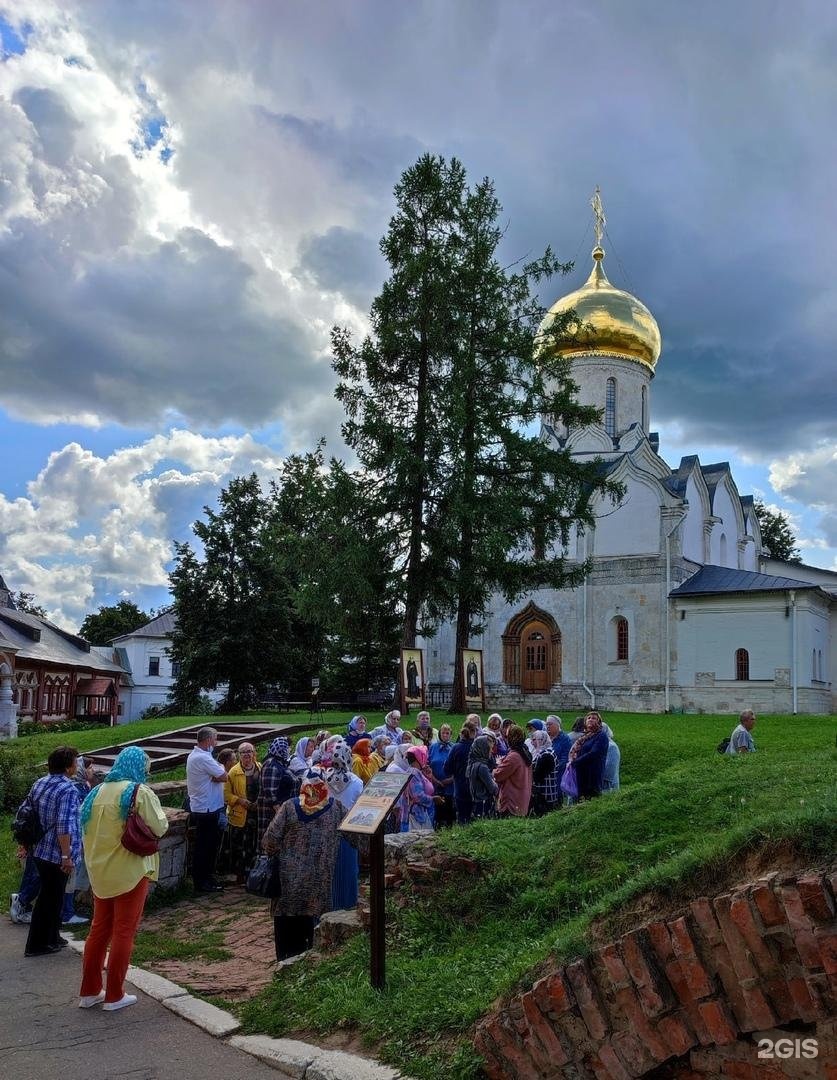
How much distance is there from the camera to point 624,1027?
4.04 metres

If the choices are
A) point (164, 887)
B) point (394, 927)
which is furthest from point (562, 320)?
point (394, 927)

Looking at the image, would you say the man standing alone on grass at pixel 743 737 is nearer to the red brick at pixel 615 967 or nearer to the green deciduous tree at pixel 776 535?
the red brick at pixel 615 967

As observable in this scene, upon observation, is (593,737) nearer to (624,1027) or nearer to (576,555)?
(624,1027)

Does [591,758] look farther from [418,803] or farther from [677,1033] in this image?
[677,1033]

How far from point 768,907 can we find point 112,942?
14.6ft

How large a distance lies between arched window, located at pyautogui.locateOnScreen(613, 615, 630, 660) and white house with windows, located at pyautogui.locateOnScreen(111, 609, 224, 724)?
31329 mm

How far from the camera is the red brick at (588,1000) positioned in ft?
13.5

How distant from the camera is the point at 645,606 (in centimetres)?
3095

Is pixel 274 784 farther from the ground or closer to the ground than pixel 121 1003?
farther from the ground

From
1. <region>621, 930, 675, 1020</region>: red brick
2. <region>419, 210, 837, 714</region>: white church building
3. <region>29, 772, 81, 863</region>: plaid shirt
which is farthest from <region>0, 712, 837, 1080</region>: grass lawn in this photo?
<region>419, 210, 837, 714</region>: white church building

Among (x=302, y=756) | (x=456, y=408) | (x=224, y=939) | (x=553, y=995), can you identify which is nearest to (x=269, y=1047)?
(x=553, y=995)

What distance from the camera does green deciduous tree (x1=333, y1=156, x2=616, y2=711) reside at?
21.3m

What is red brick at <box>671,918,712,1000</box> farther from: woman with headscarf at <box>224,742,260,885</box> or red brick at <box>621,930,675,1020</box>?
woman with headscarf at <box>224,742,260,885</box>

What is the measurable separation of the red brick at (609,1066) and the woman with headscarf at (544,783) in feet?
19.5
